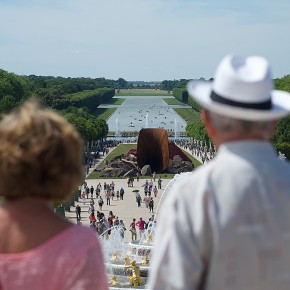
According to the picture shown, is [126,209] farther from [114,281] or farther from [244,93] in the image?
[244,93]

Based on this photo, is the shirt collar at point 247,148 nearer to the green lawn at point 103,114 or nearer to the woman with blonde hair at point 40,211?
the woman with blonde hair at point 40,211

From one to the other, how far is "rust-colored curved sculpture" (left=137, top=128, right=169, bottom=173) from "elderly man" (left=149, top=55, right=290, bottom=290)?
34.2m

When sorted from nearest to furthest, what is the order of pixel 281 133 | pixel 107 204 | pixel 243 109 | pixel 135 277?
pixel 243 109 → pixel 135 277 → pixel 107 204 → pixel 281 133

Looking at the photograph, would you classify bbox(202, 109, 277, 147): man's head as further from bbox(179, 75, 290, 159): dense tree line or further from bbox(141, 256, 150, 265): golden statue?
bbox(179, 75, 290, 159): dense tree line

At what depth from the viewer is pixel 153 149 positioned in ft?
123

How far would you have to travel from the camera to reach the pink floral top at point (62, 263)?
7.94 feet

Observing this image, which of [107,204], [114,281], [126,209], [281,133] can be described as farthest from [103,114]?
[114,281]

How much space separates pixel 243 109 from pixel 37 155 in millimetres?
693

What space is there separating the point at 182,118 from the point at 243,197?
328 feet

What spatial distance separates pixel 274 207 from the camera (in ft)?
7.89

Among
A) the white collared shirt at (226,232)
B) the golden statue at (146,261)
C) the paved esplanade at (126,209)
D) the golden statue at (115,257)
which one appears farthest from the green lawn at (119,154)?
the white collared shirt at (226,232)

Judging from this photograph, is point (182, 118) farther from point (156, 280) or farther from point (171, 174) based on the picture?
point (156, 280)

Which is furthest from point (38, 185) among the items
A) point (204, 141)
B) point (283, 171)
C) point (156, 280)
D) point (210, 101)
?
point (204, 141)

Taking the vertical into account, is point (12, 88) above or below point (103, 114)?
above
